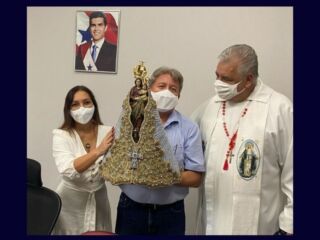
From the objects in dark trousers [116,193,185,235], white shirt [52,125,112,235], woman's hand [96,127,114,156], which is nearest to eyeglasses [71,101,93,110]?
white shirt [52,125,112,235]

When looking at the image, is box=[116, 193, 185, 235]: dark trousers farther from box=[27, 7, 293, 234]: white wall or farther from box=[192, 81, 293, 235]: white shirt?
box=[27, 7, 293, 234]: white wall

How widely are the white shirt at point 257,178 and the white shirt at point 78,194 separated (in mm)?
575

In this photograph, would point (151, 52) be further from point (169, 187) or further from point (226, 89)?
point (169, 187)

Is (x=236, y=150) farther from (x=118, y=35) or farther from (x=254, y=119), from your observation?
(x=118, y=35)

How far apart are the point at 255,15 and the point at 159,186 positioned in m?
1.22

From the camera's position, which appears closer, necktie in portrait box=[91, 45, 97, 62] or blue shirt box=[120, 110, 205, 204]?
blue shirt box=[120, 110, 205, 204]

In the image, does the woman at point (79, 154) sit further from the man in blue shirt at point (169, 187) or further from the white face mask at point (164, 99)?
the white face mask at point (164, 99)

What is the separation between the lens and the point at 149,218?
1493mm

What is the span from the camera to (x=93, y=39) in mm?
2084

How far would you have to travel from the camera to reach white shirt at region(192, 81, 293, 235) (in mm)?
1515

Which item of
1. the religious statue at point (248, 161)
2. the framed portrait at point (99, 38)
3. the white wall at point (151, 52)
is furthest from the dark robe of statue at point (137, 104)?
the framed portrait at point (99, 38)

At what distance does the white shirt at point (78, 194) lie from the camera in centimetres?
162

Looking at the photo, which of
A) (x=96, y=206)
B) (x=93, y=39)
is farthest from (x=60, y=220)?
(x=93, y=39)

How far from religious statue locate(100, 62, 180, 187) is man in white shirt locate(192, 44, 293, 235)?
0.36 metres
